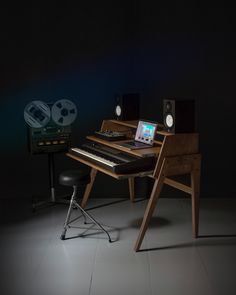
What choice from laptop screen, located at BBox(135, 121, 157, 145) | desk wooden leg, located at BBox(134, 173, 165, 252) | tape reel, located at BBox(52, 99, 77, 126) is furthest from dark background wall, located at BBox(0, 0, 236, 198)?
desk wooden leg, located at BBox(134, 173, 165, 252)

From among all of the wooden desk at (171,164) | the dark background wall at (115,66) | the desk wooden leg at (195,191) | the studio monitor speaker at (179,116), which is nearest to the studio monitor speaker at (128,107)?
the dark background wall at (115,66)

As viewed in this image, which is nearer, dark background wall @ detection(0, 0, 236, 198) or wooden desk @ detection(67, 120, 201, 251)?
wooden desk @ detection(67, 120, 201, 251)

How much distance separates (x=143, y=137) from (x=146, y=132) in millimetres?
62

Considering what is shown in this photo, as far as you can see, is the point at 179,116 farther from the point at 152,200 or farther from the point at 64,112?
the point at 64,112

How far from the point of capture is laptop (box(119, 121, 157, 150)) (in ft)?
12.2

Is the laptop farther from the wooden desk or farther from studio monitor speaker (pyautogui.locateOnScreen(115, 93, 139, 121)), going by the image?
studio monitor speaker (pyautogui.locateOnScreen(115, 93, 139, 121))

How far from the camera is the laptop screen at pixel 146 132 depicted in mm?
3732

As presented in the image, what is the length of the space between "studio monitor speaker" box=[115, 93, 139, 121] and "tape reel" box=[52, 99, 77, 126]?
472 mm

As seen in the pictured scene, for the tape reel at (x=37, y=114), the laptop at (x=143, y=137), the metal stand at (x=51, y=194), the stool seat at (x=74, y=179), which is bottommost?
the metal stand at (x=51, y=194)

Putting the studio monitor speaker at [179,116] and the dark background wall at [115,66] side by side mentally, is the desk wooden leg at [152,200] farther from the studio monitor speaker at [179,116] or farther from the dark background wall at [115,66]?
the dark background wall at [115,66]

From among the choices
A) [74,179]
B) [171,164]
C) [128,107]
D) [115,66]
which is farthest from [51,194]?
[171,164]

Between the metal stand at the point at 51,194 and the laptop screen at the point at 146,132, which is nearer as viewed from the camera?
the laptop screen at the point at 146,132

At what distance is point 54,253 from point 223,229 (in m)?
1.52

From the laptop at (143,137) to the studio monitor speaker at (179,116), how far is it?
0.53 feet
